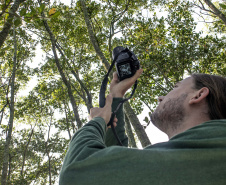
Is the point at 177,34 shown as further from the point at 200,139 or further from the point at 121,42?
the point at 200,139

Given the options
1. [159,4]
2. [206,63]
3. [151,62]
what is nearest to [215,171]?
[151,62]

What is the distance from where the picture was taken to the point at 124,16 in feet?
34.7

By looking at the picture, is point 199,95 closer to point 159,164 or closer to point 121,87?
point 121,87

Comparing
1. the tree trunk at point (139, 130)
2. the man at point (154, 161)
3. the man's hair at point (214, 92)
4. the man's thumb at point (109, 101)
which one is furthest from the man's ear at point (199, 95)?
the tree trunk at point (139, 130)

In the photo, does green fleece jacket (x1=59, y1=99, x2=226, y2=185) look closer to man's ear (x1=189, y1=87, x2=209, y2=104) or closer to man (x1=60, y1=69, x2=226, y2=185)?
man (x1=60, y1=69, x2=226, y2=185)

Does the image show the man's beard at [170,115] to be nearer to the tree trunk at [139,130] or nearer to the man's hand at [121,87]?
the man's hand at [121,87]

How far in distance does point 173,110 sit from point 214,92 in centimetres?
36

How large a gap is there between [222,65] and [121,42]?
548cm

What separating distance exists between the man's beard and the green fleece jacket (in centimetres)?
46

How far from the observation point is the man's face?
139 cm

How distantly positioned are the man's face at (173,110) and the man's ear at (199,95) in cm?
5

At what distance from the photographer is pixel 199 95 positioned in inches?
57.1

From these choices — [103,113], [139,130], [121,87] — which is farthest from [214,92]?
[139,130]

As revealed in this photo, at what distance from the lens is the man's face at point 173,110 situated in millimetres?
1388
